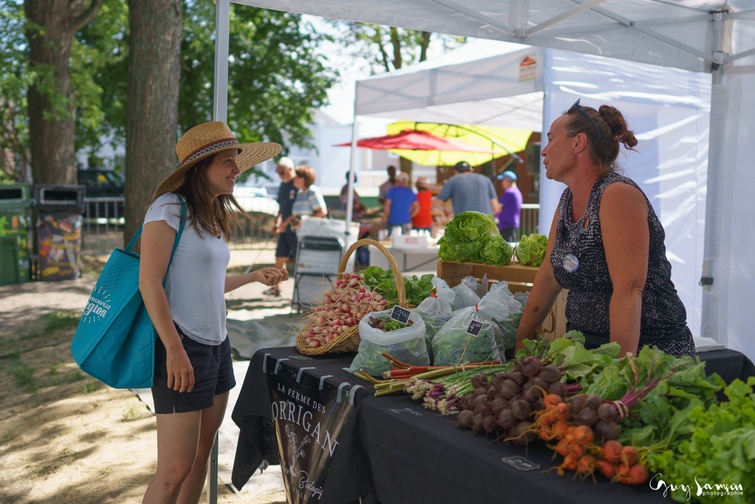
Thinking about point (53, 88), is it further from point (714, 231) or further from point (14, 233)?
point (714, 231)

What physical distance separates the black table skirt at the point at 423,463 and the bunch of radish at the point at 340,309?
0.10 meters

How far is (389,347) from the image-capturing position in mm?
2705

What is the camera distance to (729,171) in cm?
495

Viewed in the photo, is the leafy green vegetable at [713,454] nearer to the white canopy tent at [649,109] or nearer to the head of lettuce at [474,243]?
the head of lettuce at [474,243]

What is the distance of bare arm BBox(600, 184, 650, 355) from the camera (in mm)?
2383

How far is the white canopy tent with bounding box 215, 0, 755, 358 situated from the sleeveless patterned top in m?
1.90

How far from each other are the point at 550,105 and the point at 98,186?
2047 cm

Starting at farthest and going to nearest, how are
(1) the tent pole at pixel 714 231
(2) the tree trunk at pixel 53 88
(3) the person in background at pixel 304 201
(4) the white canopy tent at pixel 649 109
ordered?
(2) the tree trunk at pixel 53 88
(3) the person in background at pixel 304 201
(4) the white canopy tent at pixel 649 109
(1) the tent pole at pixel 714 231

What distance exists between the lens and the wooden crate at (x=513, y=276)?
3312 millimetres

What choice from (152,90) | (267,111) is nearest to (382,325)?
(152,90)

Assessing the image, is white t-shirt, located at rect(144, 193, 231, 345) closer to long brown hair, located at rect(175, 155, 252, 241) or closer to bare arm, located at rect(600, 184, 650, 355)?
long brown hair, located at rect(175, 155, 252, 241)

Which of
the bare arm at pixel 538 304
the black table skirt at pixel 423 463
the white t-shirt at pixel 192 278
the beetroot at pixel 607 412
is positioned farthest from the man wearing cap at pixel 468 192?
the beetroot at pixel 607 412

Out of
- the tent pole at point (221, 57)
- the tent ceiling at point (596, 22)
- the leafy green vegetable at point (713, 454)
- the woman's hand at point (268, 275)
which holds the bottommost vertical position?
the leafy green vegetable at point (713, 454)

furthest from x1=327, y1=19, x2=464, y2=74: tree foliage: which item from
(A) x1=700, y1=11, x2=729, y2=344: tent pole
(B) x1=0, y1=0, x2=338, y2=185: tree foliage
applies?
(A) x1=700, y1=11, x2=729, y2=344: tent pole
